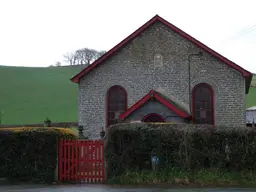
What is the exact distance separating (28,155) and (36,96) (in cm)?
5372

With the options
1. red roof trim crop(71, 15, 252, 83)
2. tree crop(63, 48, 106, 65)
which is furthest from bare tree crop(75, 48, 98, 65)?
red roof trim crop(71, 15, 252, 83)

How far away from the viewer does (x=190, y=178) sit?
14445mm

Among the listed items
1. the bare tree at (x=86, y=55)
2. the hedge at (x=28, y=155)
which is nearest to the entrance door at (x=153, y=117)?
the hedge at (x=28, y=155)

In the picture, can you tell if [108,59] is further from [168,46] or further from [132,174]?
[132,174]

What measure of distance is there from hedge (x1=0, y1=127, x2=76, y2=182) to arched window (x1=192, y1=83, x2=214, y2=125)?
11.9 meters

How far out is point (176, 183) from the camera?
1434cm

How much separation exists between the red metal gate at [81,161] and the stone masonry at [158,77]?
9.55 meters

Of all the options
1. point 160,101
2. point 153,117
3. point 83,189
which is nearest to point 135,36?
point 160,101

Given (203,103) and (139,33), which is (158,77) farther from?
(203,103)

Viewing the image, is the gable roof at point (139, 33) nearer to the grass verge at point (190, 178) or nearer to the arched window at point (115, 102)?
the arched window at point (115, 102)

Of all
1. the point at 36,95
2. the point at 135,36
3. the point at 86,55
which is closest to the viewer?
the point at 135,36

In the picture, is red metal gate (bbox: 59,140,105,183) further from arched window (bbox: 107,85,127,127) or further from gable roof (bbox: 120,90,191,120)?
arched window (bbox: 107,85,127,127)

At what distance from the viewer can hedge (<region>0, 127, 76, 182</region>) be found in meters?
15.3

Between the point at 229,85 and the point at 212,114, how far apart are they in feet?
6.70
